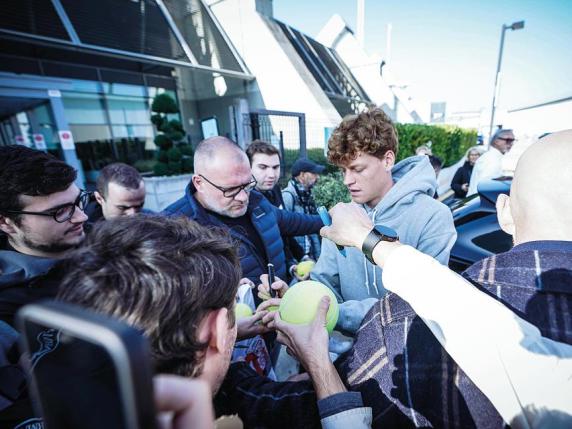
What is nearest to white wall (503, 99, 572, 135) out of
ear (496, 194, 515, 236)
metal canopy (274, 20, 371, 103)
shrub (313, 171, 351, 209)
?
metal canopy (274, 20, 371, 103)

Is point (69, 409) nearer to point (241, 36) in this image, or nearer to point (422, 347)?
point (422, 347)

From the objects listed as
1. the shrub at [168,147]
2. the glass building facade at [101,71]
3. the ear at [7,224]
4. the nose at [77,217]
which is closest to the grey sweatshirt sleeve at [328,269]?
the nose at [77,217]

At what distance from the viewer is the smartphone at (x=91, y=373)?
248mm

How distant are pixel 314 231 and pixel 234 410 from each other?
7.74 ft

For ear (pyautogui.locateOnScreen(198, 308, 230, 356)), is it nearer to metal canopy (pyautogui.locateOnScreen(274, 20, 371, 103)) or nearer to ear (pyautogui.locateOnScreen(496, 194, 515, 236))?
ear (pyautogui.locateOnScreen(496, 194, 515, 236))

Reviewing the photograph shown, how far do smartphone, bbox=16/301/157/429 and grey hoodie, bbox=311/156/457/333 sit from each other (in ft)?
5.40

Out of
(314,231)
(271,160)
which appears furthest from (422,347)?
(271,160)

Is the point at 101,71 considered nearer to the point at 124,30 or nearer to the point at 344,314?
the point at 124,30

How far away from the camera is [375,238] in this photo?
129cm

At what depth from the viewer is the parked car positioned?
293cm

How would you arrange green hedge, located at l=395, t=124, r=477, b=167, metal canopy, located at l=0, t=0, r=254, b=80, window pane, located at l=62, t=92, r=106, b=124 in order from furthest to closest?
green hedge, located at l=395, t=124, r=477, b=167 < window pane, located at l=62, t=92, r=106, b=124 < metal canopy, located at l=0, t=0, r=254, b=80

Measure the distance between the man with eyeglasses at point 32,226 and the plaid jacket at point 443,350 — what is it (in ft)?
5.60

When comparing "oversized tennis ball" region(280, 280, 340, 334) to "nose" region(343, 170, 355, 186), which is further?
"nose" region(343, 170, 355, 186)

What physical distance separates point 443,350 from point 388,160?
154 centimetres
